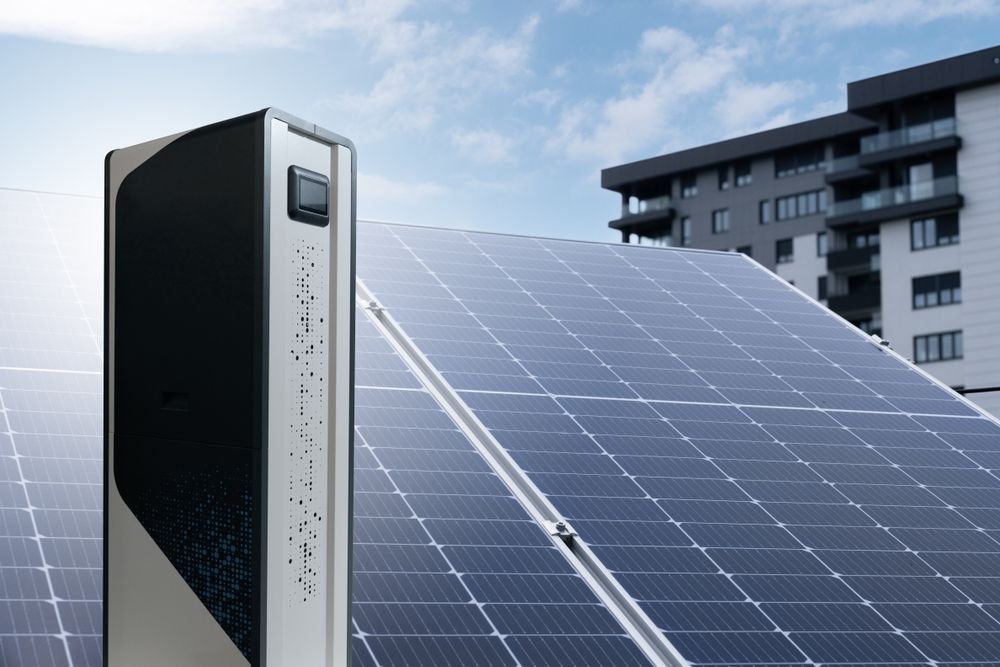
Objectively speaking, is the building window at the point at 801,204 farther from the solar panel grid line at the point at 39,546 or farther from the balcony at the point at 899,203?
the solar panel grid line at the point at 39,546

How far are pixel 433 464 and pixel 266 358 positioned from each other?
3.53 m

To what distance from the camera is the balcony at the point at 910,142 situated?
201ft

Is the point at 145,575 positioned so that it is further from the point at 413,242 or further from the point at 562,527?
the point at 413,242

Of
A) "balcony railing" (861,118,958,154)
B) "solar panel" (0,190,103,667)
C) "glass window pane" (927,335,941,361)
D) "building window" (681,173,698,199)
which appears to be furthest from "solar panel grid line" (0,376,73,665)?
"building window" (681,173,698,199)

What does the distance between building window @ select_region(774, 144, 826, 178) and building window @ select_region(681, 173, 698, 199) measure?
5784 mm

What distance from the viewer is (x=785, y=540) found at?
9.02m

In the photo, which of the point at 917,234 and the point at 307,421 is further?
the point at 917,234

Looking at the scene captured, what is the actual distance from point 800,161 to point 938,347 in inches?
668

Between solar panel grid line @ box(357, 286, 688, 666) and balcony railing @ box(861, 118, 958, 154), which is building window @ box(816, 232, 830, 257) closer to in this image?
balcony railing @ box(861, 118, 958, 154)

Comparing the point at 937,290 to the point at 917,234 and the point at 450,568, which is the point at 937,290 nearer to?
the point at 917,234

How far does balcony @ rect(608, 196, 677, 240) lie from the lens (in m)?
79.8

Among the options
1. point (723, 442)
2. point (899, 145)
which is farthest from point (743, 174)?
point (723, 442)

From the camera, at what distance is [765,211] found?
7519 centimetres

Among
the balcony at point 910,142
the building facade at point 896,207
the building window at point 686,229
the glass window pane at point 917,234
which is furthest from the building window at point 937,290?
the building window at point 686,229
